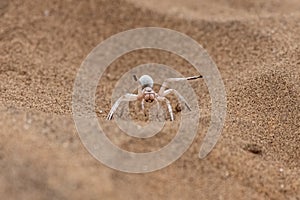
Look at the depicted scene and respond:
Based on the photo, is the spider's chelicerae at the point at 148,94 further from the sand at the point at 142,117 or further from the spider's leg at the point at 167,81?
the sand at the point at 142,117

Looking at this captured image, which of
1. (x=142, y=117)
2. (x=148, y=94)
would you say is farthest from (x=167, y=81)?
(x=142, y=117)

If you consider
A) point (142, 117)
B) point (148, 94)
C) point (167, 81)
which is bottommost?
point (142, 117)

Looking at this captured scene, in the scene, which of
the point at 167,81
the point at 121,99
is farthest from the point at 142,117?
the point at 167,81

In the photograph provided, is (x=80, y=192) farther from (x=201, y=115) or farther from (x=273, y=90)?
(x=273, y=90)

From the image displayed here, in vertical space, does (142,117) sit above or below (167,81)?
below

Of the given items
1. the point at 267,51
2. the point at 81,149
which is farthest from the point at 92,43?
the point at 81,149

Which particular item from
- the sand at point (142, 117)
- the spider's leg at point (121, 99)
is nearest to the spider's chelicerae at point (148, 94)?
the spider's leg at point (121, 99)

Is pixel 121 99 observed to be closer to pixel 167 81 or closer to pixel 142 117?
pixel 142 117

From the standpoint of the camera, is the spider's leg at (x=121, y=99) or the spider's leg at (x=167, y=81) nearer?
the spider's leg at (x=121, y=99)

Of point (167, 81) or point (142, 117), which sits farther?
point (167, 81)
